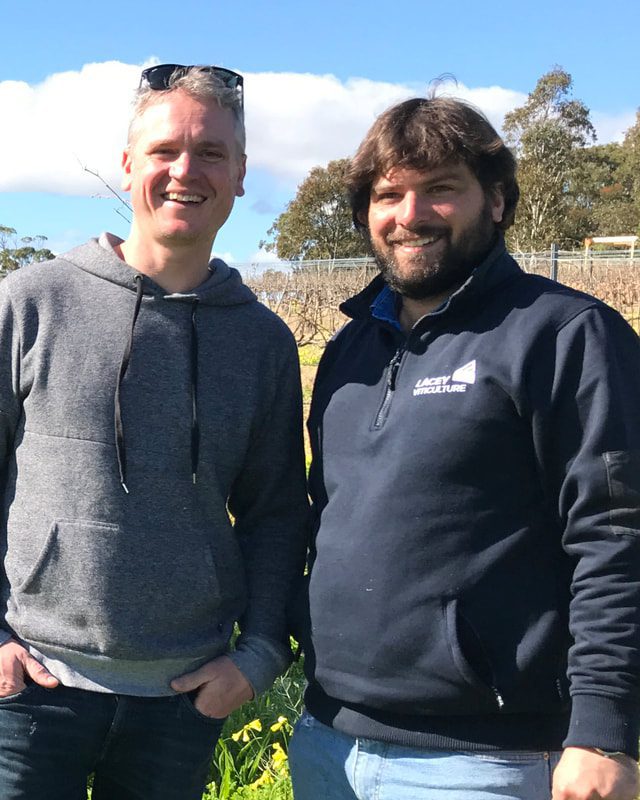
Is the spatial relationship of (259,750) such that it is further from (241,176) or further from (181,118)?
(181,118)

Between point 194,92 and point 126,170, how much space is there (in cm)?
26

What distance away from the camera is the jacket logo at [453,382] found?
2.00m

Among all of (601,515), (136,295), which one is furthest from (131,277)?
(601,515)

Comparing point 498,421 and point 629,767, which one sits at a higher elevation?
point 498,421

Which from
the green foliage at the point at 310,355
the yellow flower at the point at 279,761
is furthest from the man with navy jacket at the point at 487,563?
the green foliage at the point at 310,355

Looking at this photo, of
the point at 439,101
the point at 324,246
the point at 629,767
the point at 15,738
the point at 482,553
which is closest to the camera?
the point at 629,767

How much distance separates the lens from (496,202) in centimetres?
234

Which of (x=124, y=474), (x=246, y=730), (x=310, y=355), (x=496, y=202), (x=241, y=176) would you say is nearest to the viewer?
(x=124, y=474)

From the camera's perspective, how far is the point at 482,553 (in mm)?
1937

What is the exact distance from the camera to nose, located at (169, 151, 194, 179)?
2.25 m

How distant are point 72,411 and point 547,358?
1028 mm

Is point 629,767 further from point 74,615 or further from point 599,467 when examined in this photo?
point 74,615

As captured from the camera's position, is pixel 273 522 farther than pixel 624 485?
Yes

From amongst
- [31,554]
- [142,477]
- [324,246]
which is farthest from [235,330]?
[324,246]
